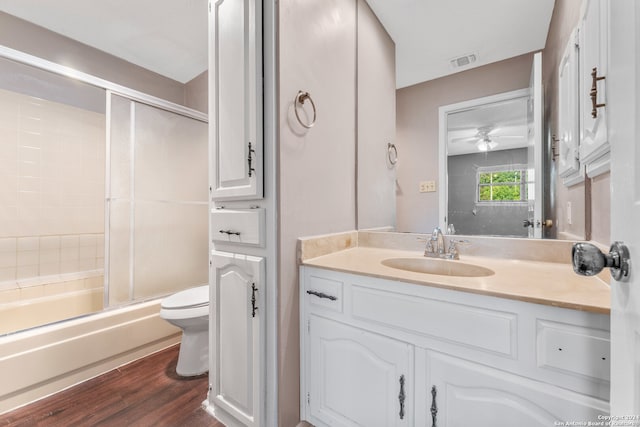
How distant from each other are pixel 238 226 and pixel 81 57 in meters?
2.38

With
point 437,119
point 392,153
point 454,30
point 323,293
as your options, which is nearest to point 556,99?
point 437,119

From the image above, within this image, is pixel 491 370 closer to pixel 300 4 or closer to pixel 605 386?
pixel 605 386

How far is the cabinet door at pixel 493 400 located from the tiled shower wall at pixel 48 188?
3.11 metres

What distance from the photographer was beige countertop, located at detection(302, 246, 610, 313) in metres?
0.71

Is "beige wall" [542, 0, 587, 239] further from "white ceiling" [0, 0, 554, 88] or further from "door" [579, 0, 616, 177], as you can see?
"door" [579, 0, 616, 177]

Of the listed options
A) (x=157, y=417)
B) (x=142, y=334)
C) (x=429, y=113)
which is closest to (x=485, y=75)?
(x=429, y=113)

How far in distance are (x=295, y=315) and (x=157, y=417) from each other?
93cm

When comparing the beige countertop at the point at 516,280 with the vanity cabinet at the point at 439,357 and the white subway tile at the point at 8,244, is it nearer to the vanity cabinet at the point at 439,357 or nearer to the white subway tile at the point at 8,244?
the vanity cabinet at the point at 439,357

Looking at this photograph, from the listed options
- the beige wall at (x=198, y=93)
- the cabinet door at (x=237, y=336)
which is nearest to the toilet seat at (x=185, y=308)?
the cabinet door at (x=237, y=336)

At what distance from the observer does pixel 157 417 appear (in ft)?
4.48

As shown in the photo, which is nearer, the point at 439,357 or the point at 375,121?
the point at 439,357

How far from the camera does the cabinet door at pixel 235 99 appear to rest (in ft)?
3.72

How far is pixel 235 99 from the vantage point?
1.24 metres

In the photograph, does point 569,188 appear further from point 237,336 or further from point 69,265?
point 69,265
